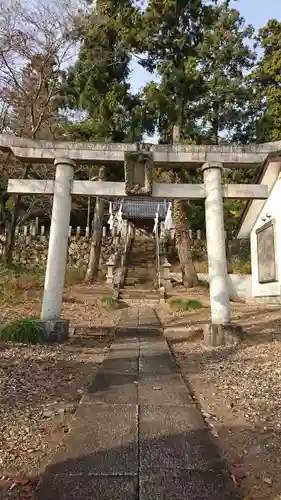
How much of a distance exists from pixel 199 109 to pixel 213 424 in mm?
15821

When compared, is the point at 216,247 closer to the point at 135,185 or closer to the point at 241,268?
the point at 135,185

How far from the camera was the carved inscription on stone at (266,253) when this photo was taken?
487 inches

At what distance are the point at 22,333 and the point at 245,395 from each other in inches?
176

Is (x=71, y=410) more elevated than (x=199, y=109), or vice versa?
(x=199, y=109)

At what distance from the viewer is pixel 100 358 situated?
6555 millimetres

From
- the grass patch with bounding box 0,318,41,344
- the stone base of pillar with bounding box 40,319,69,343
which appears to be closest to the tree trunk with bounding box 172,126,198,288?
the stone base of pillar with bounding box 40,319,69,343

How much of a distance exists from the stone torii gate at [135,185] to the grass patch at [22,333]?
17.9 inches

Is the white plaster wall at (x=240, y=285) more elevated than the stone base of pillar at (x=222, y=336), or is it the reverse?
the white plaster wall at (x=240, y=285)

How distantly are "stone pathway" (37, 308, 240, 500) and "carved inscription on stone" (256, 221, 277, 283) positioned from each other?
826cm

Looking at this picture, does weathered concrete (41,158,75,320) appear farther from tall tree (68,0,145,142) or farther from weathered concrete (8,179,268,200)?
tall tree (68,0,145,142)

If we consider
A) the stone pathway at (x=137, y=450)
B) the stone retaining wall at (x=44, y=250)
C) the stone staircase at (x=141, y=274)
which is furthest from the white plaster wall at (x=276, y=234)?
the stone retaining wall at (x=44, y=250)

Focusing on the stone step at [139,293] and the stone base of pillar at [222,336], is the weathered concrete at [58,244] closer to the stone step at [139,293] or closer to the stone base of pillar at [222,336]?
the stone base of pillar at [222,336]

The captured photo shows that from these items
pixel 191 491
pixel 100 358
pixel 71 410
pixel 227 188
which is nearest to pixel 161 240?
pixel 227 188

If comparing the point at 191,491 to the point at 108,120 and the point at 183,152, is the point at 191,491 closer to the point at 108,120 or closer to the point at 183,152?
the point at 183,152
